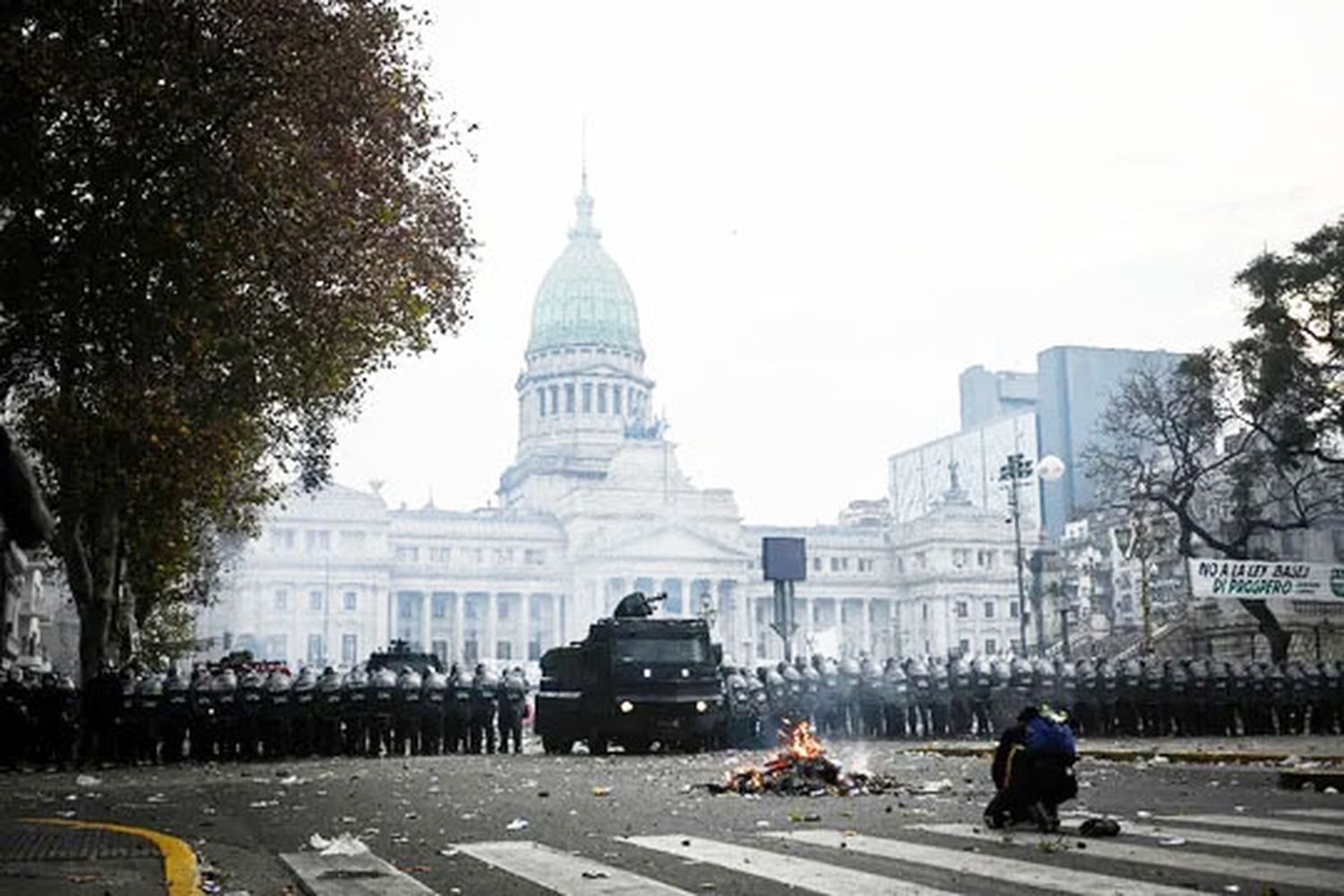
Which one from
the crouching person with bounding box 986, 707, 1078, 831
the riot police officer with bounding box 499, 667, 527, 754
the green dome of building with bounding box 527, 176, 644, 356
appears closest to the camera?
the crouching person with bounding box 986, 707, 1078, 831

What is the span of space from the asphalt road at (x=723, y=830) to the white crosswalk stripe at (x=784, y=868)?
0.10 feet

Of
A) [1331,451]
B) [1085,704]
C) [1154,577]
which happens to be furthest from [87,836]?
[1154,577]

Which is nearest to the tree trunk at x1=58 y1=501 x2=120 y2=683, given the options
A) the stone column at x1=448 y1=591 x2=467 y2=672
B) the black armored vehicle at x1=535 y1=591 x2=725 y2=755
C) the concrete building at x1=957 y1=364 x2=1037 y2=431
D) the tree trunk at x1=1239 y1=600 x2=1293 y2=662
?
the black armored vehicle at x1=535 y1=591 x2=725 y2=755

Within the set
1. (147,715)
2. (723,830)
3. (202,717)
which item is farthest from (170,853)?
(202,717)

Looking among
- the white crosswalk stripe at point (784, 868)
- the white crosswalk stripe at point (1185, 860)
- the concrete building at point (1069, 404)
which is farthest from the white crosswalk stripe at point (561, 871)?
the concrete building at point (1069, 404)

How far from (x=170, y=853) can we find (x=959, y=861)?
480 centimetres

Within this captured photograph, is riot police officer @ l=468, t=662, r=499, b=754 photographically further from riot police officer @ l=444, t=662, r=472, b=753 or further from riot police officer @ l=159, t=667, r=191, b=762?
riot police officer @ l=159, t=667, r=191, b=762

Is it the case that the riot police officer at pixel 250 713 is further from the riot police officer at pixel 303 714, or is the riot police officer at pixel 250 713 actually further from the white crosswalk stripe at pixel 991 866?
the white crosswalk stripe at pixel 991 866

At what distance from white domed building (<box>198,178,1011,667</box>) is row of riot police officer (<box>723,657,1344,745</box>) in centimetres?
8119

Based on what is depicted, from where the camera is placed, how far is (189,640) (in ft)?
185

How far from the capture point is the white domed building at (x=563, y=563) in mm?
121500

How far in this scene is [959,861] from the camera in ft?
30.6

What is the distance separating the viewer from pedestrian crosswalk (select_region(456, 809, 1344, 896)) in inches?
322

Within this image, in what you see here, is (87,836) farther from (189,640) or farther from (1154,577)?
(1154,577)
